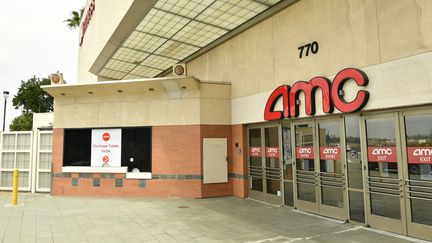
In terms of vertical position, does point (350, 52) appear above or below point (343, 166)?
above

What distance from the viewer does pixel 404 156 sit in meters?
6.68

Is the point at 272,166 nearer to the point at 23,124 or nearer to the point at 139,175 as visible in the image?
the point at 139,175

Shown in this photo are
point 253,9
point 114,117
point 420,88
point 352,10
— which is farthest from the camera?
point 114,117

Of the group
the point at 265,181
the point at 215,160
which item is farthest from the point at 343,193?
the point at 215,160

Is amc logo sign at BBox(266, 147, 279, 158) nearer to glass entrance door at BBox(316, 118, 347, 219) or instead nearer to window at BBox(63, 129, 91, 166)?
glass entrance door at BBox(316, 118, 347, 219)

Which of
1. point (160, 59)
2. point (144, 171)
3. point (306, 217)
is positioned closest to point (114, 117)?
point (144, 171)

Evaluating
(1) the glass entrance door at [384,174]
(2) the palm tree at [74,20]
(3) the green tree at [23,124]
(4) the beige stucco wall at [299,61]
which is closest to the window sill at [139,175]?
(4) the beige stucco wall at [299,61]

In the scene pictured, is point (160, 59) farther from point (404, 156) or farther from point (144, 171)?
point (404, 156)

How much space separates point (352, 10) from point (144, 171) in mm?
8571

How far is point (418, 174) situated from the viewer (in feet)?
21.2

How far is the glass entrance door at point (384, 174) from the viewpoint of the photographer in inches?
267

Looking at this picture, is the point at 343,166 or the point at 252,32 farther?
the point at 252,32

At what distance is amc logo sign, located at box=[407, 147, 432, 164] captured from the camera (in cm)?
628

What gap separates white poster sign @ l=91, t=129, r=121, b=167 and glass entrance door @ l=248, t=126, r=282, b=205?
16.4ft
